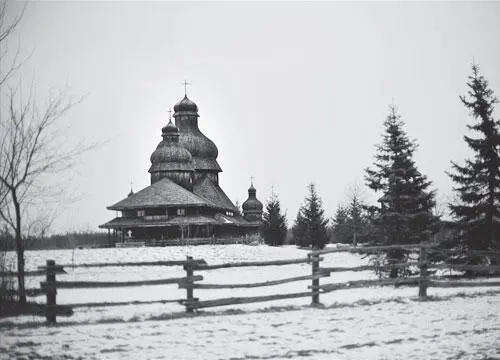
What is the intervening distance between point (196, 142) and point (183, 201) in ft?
57.0

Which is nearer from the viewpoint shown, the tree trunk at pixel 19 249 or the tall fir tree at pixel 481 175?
the tree trunk at pixel 19 249

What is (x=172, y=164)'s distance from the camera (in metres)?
57.3

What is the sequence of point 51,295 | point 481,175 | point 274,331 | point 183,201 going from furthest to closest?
point 183,201, point 481,175, point 51,295, point 274,331

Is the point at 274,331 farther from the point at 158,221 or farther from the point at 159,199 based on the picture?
the point at 159,199

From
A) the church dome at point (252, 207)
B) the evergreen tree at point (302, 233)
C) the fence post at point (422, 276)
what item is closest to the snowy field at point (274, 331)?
the fence post at point (422, 276)

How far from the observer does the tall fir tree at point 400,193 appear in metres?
26.3

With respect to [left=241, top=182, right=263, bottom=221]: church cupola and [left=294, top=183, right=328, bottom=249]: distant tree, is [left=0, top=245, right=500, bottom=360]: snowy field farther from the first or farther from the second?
[left=241, top=182, right=263, bottom=221]: church cupola

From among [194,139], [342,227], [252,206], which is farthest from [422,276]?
[342,227]

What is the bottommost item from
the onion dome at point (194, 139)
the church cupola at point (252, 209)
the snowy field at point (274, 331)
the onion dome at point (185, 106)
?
the snowy field at point (274, 331)

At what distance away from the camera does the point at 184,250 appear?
126 ft

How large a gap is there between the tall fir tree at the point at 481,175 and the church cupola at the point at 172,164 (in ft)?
121

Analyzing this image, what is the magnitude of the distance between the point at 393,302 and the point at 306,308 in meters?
2.67

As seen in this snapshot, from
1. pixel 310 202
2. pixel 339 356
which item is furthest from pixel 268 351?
pixel 310 202

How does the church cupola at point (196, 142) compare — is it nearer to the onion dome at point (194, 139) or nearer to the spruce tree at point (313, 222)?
the onion dome at point (194, 139)
